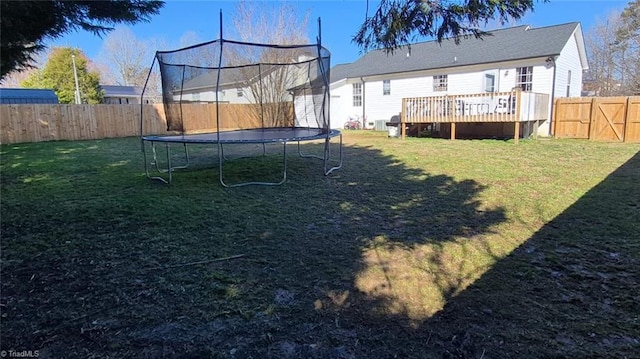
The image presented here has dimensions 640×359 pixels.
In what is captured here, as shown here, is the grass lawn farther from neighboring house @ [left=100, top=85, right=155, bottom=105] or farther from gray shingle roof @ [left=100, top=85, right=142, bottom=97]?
gray shingle roof @ [left=100, top=85, right=142, bottom=97]

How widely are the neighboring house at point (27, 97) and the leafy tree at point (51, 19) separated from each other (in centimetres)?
2107

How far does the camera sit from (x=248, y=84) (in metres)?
8.31

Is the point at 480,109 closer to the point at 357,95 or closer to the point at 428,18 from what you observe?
the point at 428,18

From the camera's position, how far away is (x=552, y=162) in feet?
23.4

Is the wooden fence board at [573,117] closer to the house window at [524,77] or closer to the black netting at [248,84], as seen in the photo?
the house window at [524,77]

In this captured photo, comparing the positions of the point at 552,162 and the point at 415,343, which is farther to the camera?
the point at 552,162

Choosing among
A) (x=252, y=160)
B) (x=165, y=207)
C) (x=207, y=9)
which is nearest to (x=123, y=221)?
(x=165, y=207)

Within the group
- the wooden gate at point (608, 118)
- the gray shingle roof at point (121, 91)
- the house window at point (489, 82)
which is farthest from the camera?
the gray shingle roof at point (121, 91)

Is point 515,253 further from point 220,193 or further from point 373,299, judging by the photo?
point 220,193

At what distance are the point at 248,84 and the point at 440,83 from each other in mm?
10292

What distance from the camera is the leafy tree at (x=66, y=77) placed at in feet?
87.6

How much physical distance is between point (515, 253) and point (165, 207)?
347 centimetres

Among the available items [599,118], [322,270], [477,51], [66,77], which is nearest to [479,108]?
[599,118]

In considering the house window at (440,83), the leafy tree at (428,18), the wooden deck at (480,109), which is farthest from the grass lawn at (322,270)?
the house window at (440,83)
